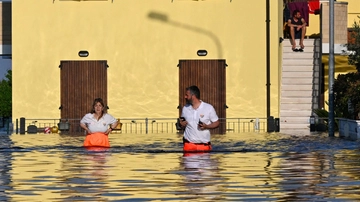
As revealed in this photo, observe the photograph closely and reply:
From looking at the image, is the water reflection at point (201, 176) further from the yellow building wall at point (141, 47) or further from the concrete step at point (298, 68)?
the concrete step at point (298, 68)

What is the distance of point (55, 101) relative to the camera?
44000 mm

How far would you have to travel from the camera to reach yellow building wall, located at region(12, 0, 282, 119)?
43.5 meters

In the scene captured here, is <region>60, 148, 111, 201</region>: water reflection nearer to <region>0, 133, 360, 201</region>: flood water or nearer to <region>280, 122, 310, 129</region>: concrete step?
<region>0, 133, 360, 201</region>: flood water

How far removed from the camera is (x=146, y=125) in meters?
43.1

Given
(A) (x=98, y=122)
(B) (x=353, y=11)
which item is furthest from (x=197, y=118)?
(B) (x=353, y=11)

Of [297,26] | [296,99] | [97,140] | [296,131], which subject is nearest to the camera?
[97,140]

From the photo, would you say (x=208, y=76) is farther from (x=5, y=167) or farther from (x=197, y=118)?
(x=5, y=167)

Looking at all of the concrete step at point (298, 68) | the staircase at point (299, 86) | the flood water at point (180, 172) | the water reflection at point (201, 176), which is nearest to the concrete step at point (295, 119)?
the staircase at point (299, 86)

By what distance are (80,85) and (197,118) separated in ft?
64.3

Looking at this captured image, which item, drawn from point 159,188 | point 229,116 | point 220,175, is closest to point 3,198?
point 159,188

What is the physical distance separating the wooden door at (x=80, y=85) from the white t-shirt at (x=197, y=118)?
1910 centimetres

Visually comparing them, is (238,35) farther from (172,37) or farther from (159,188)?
(159,188)

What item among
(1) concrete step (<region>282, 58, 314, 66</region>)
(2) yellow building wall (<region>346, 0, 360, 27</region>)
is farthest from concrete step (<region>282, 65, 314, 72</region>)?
(2) yellow building wall (<region>346, 0, 360, 27</region>)

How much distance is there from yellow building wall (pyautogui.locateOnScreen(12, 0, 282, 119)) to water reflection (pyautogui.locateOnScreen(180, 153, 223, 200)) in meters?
18.1
